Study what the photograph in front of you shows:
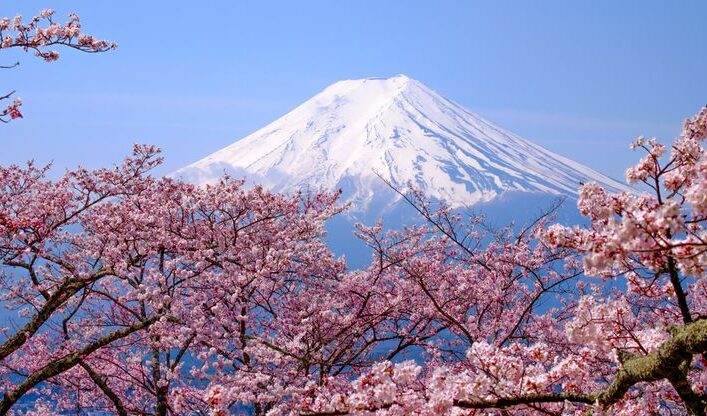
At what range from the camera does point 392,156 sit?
118938 millimetres

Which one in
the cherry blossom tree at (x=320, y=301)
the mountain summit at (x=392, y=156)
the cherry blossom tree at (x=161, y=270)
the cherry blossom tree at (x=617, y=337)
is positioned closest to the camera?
the cherry blossom tree at (x=617, y=337)

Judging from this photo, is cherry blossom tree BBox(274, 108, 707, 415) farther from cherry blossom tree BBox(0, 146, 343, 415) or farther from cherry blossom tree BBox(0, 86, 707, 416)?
cherry blossom tree BBox(0, 146, 343, 415)

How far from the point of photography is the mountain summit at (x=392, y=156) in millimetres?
113625

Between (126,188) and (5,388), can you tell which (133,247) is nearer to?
(126,188)

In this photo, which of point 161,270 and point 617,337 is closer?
point 617,337

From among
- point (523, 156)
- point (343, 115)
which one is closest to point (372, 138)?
point (343, 115)

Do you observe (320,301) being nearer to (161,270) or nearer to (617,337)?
(161,270)

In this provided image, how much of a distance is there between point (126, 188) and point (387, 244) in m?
5.81

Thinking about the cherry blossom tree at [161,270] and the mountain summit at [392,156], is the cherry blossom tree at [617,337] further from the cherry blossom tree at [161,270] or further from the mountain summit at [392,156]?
the mountain summit at [392,156]

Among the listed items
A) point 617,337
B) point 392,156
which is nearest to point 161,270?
point 617,337

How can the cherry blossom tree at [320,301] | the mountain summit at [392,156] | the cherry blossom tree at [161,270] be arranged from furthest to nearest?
the mountain summit at [392,156] < the cherry blossom tree at [161,270] < the cherry blossom tree at [320,301]

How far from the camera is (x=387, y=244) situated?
1271 centimetres

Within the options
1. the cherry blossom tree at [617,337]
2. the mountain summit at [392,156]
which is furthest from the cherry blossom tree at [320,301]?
the mountain summit at [392,156]

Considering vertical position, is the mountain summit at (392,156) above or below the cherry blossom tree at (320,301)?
above
